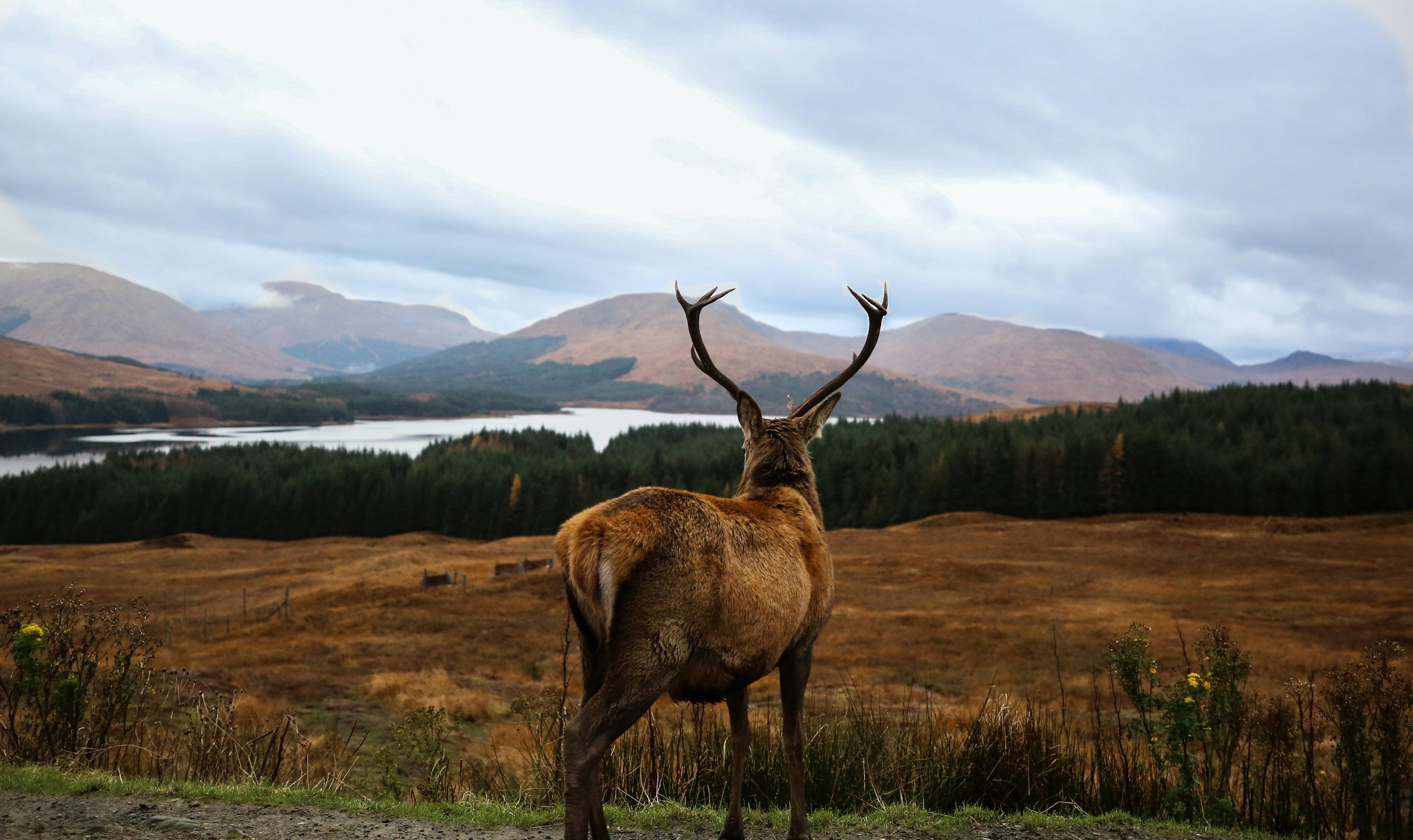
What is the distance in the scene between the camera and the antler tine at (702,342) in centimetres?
641

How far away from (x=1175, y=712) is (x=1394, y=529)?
3371 inches

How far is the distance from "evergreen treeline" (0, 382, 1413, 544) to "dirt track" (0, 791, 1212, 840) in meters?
82.0

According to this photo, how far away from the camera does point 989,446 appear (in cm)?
9531

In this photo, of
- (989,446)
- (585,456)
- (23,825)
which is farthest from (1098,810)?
(585,456)

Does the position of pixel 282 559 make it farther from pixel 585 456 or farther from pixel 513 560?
pixel 585 456

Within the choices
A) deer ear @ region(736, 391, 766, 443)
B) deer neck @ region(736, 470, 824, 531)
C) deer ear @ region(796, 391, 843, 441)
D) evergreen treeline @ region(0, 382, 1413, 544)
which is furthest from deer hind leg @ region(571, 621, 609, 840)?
evergreen treeline @ region(0, 382, 1413, 544)

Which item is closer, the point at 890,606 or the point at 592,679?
the point at 592,679

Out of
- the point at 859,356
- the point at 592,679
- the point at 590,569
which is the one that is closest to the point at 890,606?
the point at 859,356

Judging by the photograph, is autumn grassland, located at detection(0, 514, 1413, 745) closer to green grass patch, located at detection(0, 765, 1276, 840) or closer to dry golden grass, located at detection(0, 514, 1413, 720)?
dry golden grass, located at detection(0, 514, 1413, 720)

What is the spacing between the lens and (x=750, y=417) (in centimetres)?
634

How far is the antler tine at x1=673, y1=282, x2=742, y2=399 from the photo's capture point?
6410 millimetres

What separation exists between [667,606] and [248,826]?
14.5ft

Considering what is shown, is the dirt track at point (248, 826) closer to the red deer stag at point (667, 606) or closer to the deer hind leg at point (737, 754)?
the deer hind leg at point (737, 754)

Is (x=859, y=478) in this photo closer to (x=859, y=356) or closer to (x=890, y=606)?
(x=890, y=606)
